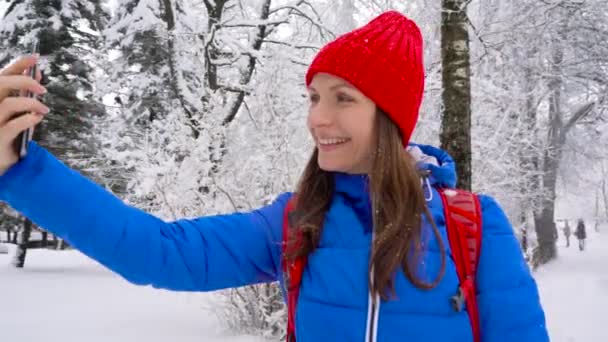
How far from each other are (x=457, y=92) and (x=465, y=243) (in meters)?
3.26

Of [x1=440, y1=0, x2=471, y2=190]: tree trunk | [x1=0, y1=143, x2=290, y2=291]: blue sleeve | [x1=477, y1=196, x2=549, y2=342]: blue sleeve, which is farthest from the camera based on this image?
[x1=440, y1=0, x2=471, y2=190]: tree trunk

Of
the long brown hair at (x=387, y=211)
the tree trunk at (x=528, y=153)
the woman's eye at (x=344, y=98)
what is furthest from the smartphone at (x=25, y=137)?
the tree trunk at (x=528, y=153)

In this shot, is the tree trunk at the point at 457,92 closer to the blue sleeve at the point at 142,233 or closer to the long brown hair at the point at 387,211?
the long brown hair at the point at 387,211

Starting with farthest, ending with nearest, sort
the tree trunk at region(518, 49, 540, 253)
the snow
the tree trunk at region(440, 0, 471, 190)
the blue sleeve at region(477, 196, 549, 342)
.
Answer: the tree trunk at region(518, 49, 540, 253), the snow, the tree trunk at region(440, 0, 471, 190), the blue sleeve at region(477, 196, 549, 342)

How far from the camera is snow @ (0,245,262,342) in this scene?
5812 mm

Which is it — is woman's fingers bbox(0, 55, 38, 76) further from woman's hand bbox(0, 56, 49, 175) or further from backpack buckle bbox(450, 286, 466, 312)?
backpack buckle bbox(450, 286, 466, 312)

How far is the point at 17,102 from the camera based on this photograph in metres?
1.04

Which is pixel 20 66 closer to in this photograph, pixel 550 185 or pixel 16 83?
pixel 16 83

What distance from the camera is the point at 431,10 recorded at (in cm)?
653

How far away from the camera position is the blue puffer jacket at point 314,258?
121cm

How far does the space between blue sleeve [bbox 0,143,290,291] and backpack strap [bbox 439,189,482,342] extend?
548 millimetres

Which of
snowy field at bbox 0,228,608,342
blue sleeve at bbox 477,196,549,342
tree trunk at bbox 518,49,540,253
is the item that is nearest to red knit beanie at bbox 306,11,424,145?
blue sleeve at bbox 477,196,549,342

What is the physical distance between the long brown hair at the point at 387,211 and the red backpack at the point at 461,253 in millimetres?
46

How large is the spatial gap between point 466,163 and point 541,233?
50.0 ft
